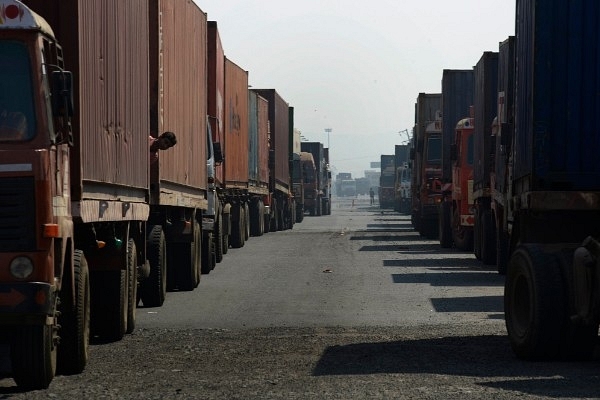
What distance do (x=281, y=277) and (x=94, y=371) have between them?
1255cm

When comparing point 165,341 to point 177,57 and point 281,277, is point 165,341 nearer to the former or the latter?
point 177,57

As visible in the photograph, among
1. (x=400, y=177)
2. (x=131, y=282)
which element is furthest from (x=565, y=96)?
(x=400, y=177)

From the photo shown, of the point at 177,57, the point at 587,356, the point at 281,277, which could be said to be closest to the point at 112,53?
the point at 587,356

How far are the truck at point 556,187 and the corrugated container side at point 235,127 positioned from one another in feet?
55.7

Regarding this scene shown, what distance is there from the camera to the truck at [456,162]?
30.7 meters

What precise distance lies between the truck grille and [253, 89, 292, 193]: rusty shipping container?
33679 mm

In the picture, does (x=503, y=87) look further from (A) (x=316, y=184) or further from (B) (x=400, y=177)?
(B) (x=400, y=177)

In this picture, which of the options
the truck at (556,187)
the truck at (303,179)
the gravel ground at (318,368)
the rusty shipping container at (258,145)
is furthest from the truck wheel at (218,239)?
the truck at (303,179)

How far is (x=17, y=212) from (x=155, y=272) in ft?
26.7

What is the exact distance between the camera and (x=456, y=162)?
1244 inches

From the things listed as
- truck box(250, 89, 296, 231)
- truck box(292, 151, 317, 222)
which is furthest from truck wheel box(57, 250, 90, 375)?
truck box(292, 151, 317, 222)

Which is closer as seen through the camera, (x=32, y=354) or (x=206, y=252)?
(x=32, y=354)

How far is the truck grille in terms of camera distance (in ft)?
31.8

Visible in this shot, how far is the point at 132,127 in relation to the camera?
559 inches
